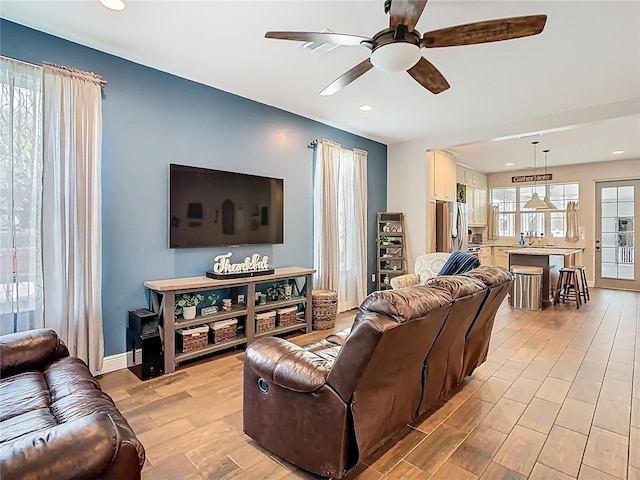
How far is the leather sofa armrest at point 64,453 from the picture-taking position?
97 cm

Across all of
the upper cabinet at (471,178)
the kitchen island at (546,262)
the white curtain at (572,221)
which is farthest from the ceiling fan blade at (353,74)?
the white curtain at (572,221)

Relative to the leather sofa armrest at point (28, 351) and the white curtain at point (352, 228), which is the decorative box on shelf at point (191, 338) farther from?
the white curtain at point (352, 228)

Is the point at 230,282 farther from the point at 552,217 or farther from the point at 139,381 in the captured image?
the point at 552,217

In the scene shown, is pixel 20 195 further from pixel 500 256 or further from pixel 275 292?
pixel 500 256

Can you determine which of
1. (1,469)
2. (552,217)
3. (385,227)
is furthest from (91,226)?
(552,217)

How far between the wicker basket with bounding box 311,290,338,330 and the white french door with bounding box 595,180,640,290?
685 cm

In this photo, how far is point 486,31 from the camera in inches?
81.0

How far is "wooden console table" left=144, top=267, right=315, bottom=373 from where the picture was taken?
10.3ft

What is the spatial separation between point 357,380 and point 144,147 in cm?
293

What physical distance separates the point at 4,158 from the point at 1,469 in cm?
253

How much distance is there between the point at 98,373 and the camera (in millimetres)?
3098

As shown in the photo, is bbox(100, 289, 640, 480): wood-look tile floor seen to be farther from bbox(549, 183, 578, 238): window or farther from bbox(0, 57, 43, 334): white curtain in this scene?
bbox(549, 183, 578, 238): window

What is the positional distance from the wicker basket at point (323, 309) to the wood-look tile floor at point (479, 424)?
1207mm

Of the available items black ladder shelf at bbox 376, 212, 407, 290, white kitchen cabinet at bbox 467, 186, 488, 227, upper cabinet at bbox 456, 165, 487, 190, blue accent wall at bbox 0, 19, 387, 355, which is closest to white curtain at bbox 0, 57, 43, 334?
blue accent wall at bbox 0, 19, 387, 355
